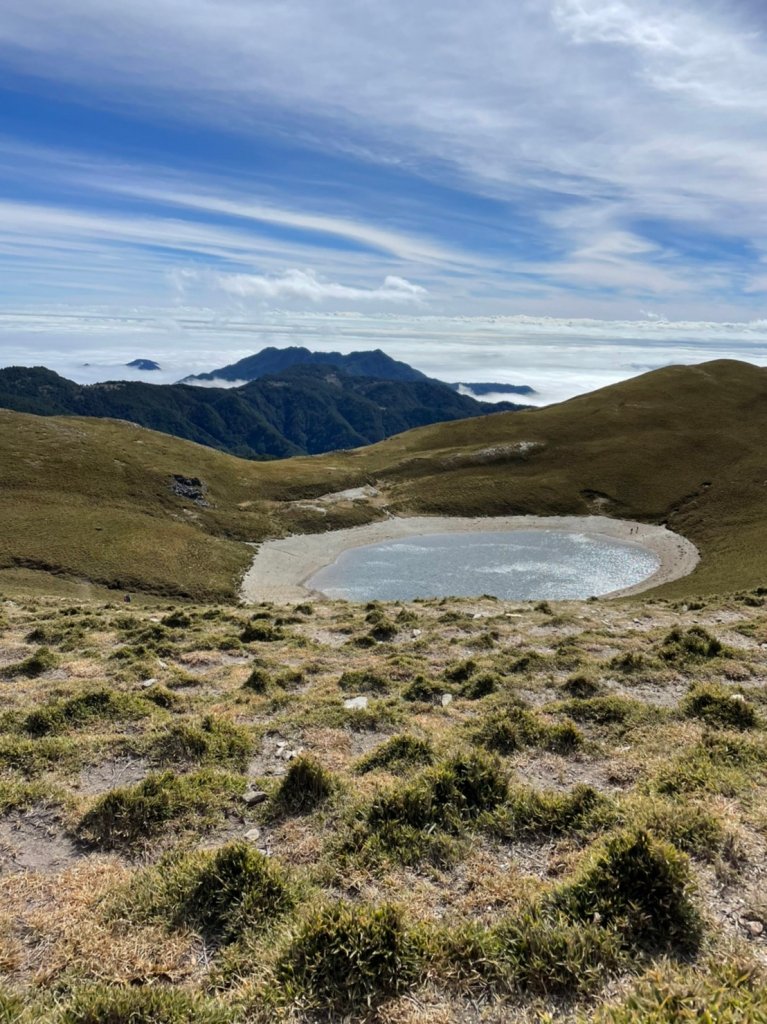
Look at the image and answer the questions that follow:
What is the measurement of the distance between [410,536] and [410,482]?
2936 centimetres

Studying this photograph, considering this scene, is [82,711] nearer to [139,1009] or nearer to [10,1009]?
[10,1009]

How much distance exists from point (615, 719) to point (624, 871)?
6897mm

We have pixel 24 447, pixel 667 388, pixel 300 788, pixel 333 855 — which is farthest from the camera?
pixel 667 388

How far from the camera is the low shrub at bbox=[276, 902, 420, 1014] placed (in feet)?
18.4

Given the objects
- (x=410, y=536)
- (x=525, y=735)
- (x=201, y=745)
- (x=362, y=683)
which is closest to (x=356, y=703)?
(x=362, y=683)

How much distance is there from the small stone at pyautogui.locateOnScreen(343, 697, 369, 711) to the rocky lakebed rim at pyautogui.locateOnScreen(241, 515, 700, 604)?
54734 millimetres

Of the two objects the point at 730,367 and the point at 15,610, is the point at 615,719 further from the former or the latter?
the point at 730,367

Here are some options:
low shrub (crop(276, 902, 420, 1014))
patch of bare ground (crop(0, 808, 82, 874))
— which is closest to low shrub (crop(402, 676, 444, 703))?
patch of bare ground (crop(0, 808, 82, 874))

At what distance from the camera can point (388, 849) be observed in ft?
27.5

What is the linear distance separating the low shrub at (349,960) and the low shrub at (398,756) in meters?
4.83

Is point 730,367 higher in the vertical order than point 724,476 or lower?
higher

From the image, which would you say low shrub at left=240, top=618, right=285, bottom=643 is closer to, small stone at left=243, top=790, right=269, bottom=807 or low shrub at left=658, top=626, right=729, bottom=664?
small stone at left=243, top=790, right=269, bottom=807

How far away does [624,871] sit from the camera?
683 cm

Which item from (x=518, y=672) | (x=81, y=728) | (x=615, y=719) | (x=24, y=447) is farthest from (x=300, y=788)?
(x=24, y=447)
